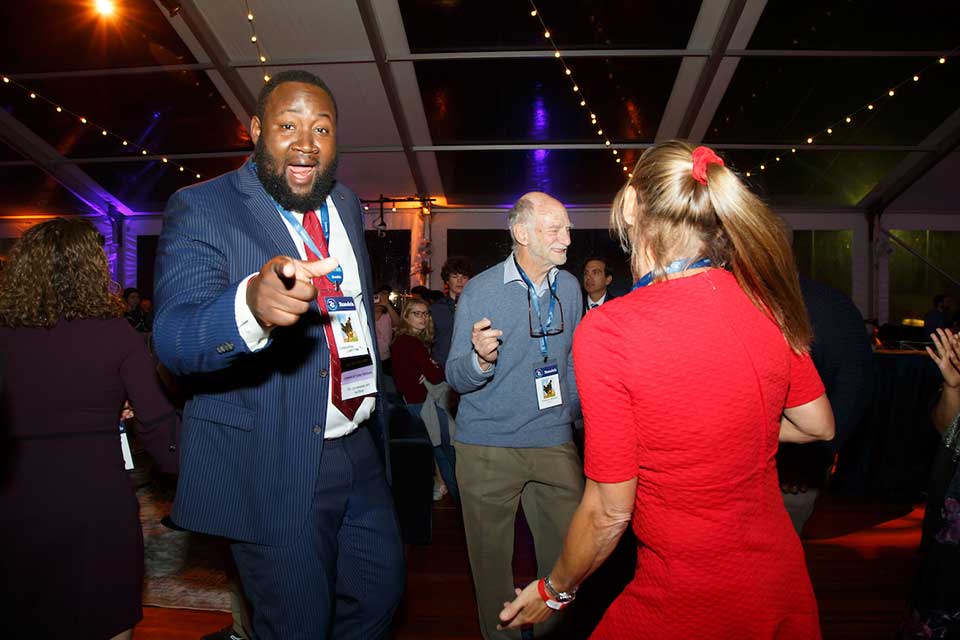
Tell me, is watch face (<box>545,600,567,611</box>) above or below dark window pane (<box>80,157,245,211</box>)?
below

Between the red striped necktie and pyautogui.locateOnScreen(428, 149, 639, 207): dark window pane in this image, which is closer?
the red striped necktie

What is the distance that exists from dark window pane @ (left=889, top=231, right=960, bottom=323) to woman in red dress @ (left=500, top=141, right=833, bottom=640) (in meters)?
12.6

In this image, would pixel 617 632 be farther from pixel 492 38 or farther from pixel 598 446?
pixel 492 38

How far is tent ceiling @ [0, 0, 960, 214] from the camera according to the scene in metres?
7.84

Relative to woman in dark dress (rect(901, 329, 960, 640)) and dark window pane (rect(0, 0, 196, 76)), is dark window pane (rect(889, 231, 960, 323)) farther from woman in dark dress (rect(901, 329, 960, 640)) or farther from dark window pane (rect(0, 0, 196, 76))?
dark window pane (rect(0, 0, 196, 76))

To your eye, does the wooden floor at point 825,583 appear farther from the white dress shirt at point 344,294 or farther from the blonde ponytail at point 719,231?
the blonde ponytail at point 719,231

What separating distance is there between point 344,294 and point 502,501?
4.58 feet

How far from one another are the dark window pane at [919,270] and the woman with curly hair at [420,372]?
10.6 metres

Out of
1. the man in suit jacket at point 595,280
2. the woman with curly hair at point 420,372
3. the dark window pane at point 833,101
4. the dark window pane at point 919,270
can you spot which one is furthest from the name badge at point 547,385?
the dark window pane at point 919,270

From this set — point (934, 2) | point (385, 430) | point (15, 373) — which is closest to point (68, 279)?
point (15, 373)

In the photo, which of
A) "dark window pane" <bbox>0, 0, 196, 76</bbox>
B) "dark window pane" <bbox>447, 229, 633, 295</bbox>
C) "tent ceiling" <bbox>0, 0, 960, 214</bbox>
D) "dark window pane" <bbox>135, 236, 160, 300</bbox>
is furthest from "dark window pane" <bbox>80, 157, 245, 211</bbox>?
"dark window pane" <bbox>447, 229, 633, 295</bbox>

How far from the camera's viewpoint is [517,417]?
9.18 feet

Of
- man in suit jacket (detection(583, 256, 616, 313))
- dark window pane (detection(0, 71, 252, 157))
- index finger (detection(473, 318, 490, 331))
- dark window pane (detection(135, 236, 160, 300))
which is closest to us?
index finger (detection(473, 318, 490, 331))

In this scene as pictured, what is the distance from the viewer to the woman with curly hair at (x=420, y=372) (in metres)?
4.75
